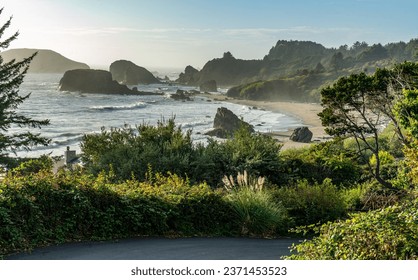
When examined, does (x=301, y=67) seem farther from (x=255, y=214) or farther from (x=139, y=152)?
(x=255, y=214)

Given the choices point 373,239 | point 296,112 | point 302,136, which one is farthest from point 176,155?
point 296,112

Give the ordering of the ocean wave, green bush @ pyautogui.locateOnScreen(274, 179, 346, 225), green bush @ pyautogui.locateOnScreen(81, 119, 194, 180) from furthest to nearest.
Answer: the ocean wave, green bush @ pyautogui.locateOnScreen(81, 119, 194, 180), green bush @ pyautogui.locateOnScreen(274, 179, 346, 225)

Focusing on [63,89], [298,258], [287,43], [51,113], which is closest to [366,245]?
[298,258]

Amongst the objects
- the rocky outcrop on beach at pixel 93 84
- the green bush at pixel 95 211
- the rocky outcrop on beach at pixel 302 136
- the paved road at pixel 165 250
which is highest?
the rocky outcrop on beach at pixel 93 84

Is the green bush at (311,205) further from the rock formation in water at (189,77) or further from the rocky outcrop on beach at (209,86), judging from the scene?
the rock formation in water at (189,77)

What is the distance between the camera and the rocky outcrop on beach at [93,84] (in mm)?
90125

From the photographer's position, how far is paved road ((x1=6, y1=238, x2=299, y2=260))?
272 inches

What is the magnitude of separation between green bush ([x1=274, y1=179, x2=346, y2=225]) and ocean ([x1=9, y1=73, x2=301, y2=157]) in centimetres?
2595

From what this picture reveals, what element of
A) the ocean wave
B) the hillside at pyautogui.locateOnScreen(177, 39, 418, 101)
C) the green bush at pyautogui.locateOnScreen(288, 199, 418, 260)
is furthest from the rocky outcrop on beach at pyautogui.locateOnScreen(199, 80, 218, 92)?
the green bush at pyautogui.locateOnScreen(288, 199, 418, 260)

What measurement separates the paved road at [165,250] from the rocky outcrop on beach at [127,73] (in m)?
94.0

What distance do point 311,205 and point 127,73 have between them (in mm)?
96532

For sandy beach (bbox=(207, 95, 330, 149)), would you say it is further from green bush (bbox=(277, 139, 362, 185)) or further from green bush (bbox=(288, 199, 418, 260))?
green bush (bbox=(288, 199, 418, 260))

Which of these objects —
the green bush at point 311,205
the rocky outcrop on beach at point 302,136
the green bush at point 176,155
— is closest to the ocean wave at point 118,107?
the rocky outcrop on beach at point 302,136

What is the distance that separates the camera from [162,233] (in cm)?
841
